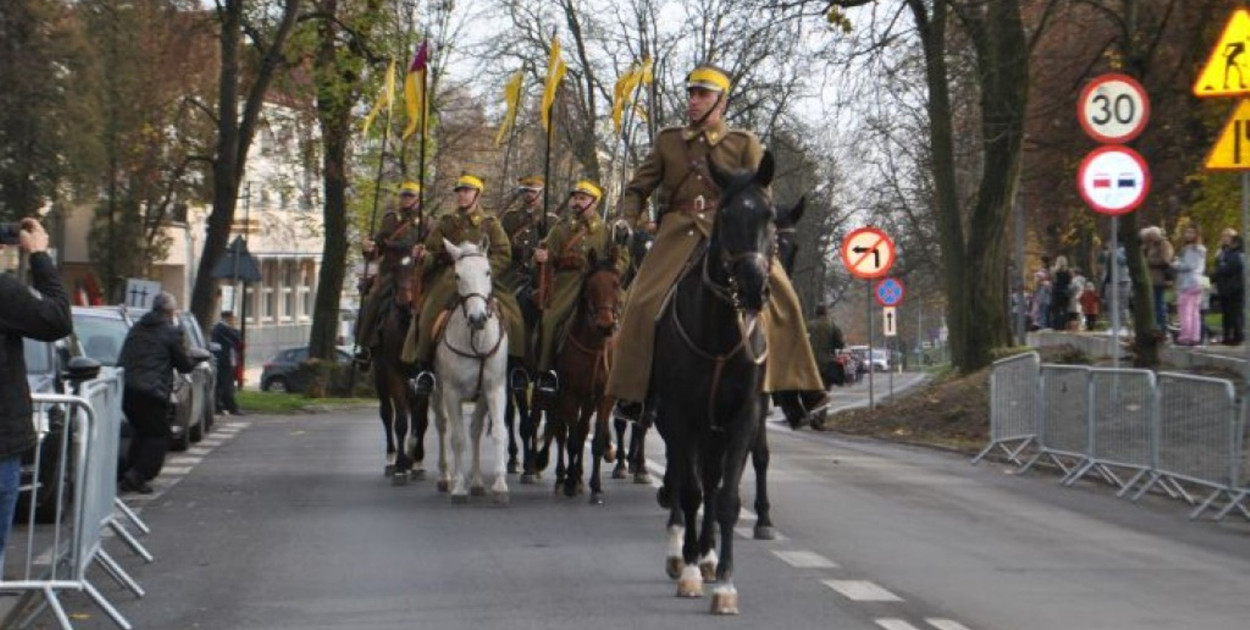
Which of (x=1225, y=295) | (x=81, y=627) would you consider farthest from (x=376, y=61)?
(x=81, y=627)

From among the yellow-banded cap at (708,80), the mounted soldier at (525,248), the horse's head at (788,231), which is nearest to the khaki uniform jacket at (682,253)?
the yellow-banded cap at (708,80)

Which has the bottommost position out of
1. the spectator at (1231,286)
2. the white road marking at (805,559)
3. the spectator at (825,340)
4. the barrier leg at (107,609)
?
the barrier leg at (107,609)

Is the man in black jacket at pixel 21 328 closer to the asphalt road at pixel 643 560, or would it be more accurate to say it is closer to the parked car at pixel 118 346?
the asphalt road at pixel 643 560

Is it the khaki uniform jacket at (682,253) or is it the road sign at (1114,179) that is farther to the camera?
the road sign at (1114,179)

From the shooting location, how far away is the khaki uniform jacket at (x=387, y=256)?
20203 millimetres

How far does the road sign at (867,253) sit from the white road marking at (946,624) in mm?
23624

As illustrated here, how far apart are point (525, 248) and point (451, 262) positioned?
1.58 metres

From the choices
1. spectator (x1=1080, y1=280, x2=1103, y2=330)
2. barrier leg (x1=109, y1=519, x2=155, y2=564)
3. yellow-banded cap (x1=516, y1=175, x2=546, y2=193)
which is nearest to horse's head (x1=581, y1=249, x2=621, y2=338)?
yellow-banded cap (x1=516, y1=175, x2=546, y2=193)

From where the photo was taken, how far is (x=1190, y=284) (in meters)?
32.0

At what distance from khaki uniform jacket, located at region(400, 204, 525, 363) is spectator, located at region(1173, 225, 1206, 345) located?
1577 centimetres

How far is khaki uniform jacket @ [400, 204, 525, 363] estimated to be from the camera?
60.6 ft

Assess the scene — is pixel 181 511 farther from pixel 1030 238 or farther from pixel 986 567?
pixel 1030 238

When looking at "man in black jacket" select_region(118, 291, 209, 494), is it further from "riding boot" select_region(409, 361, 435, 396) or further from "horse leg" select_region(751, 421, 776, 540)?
"horse leg" select_region(751, 421, 776, 540)

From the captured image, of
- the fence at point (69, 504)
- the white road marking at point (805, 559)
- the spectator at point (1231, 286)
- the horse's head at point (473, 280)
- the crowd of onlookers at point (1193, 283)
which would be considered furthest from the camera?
the crowd of onlookers at point (1193, 283)
